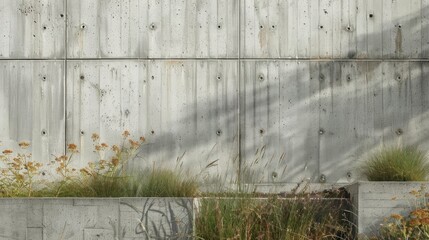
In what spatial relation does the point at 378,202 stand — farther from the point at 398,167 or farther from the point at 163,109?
the point at 163,109

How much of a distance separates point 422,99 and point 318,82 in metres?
1.09

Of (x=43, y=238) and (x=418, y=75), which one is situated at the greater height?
(x=418, y=75)

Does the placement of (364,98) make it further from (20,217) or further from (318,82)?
(20,217)

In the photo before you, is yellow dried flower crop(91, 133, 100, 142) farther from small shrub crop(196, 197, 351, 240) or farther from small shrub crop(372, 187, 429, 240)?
small shrub crop(372, 187, 429, 240)

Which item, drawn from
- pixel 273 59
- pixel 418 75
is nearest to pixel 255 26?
pixel 273 59

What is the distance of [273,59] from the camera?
28.5 feet

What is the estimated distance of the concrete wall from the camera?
8.59 m

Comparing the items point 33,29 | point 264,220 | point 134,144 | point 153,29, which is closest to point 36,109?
point 33,29

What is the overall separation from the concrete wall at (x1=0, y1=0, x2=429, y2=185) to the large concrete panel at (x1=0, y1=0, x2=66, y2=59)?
1.3 inches

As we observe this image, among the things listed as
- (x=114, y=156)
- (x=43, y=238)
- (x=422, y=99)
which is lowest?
(x=43, y=238)

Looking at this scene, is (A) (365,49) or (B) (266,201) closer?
(B) (266,201)

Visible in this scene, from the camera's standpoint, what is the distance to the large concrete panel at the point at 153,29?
871 centimetres

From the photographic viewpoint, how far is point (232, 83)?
865 centimetres

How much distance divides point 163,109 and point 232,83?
2.52 feet
